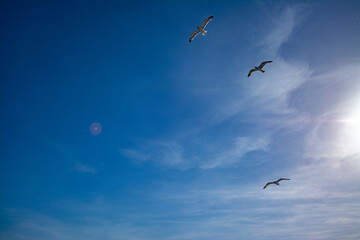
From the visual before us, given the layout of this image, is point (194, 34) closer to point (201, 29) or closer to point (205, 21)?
point (201, 29)

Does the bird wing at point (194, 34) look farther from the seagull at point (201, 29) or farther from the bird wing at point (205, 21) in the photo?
the bird wing at point (205, 21)

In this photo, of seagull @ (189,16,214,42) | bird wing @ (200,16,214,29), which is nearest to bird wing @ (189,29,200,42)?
seagull @ (189,16,214,42)

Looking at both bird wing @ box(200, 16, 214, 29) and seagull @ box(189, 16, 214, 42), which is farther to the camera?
seagull @ box(189, 16, 214, 42)

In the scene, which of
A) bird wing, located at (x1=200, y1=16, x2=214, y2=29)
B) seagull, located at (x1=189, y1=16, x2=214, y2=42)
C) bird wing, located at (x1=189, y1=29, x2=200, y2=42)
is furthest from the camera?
bird wing, located at (x1=189, y1=29, x2=200, y2=42)

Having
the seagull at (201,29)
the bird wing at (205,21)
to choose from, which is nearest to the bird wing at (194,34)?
the seagull at (201,29)

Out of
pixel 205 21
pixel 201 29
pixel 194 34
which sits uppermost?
pixel 201 29

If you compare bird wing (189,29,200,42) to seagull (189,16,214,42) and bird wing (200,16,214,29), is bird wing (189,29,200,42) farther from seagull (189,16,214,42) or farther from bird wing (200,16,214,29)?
bird wing (200,16,214,29)

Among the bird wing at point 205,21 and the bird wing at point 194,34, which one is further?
the bird wing at point 194,34

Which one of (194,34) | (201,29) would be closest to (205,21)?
(201,29)

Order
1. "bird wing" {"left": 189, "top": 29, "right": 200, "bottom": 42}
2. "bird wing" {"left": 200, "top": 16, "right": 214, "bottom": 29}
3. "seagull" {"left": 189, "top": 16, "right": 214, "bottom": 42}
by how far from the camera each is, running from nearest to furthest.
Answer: "bird wing" {"left": 200, "top": 16, "right": 214, "bottom": 29}, "seagull" {"left": 189, "top": 16, "right": 214, "bottom": 42}, "bird wing" {"left": 189, "top": 29, "right": 200, "bottom": 42}

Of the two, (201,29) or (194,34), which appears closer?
(201,29)

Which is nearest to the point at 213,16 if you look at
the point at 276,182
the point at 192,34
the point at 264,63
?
the point at 192,34

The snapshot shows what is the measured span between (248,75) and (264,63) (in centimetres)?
453

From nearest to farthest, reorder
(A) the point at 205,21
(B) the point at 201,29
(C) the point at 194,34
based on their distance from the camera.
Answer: (A) the point at 205,21
(B) the point at 201,29
(C) the point at 194,34
